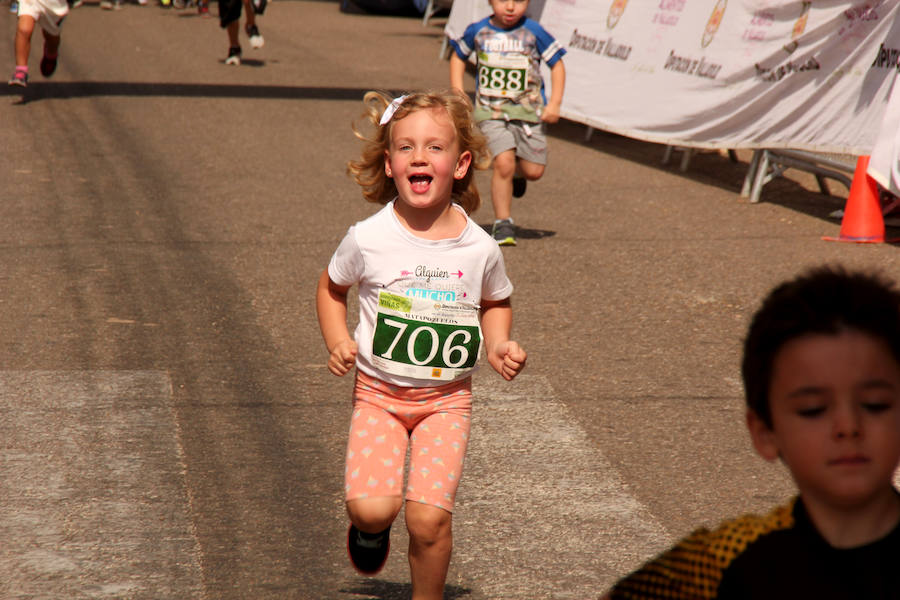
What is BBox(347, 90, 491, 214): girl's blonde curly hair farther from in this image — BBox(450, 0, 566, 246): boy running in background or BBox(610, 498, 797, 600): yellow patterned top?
BBox(450, 0, 566, 246): boy running in background

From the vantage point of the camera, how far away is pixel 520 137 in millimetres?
8820

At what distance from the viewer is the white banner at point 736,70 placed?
32.3 feet

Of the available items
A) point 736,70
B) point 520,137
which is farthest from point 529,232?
point 736,70

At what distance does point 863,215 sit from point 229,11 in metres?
11.2

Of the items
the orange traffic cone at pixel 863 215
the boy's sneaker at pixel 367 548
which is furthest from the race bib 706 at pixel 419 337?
the orange traffic cone at pixel 863 215

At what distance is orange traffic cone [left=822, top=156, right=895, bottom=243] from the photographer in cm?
915

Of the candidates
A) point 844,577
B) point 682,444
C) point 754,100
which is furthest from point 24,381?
point 754,100

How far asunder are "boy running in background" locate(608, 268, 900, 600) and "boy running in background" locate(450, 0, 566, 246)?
6.76 meters

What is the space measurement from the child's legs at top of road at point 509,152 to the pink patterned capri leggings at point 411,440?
5.06m

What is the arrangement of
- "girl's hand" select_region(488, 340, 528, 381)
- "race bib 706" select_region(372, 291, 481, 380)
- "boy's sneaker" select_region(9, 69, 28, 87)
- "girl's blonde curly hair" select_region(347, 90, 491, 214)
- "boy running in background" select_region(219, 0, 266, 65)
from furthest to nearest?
"boy running in background" select_region(219, 0, 266, 65) → "boy's sneaker" select_region(9, 69, 28, 87) → "girl's blonde curly hair" select_region(347, 90, 491, 214) → "race bib 706" select_region(372, 291, 481, 380) → "girl's hand" select_region(488, 340, 528, 381)

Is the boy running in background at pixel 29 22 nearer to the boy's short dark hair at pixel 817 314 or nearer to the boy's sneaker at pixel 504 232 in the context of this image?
the boy's sneaker at pixel 504 232

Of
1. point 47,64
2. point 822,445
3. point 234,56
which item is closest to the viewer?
point 822,445

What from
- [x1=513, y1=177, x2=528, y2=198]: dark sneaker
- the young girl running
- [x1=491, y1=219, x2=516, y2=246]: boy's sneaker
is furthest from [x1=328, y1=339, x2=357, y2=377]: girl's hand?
[x1=513, y1=177, x2=528, y2=198]: dark sneaker

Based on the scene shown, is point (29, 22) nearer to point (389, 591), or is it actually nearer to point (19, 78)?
point (19, 78)
